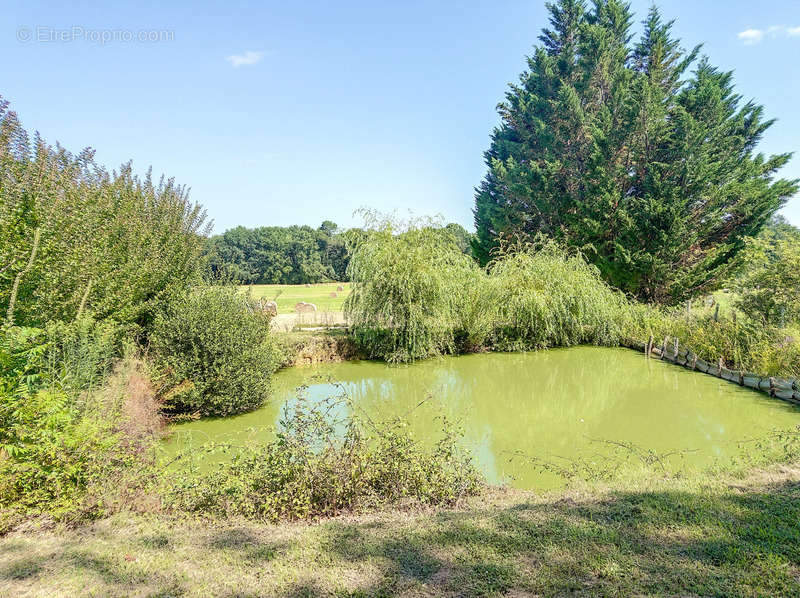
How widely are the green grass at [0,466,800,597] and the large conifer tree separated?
17295 millimetres

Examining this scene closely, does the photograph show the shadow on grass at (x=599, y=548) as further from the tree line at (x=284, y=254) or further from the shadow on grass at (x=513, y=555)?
the tree line at (x=284, y=254)

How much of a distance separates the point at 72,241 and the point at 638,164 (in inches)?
864

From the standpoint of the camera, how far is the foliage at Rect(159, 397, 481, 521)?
4246mm

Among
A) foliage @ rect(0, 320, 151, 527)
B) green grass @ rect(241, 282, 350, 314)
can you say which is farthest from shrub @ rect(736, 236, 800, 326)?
green grass @ rect(241, 282, 350, 314)

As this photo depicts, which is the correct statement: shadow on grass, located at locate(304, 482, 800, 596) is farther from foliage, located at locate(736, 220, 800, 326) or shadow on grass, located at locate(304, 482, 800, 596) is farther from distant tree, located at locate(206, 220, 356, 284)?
distant tree, located at locate(206, 220, 356, 284)

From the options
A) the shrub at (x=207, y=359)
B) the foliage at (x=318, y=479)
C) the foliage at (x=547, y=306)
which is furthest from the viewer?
the foliage at (x=547, y=306)

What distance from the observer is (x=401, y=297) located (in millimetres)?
13320

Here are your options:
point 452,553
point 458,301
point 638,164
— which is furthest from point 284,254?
point 452,553

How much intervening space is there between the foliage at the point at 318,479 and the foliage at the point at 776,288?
1104 centimetres

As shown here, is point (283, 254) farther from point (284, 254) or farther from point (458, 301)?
point (458, 301)

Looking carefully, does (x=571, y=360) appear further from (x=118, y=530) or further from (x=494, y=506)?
(x=118, y=530)

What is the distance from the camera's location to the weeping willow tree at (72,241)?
5.11m

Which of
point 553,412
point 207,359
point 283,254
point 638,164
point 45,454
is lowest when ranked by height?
point 553,412

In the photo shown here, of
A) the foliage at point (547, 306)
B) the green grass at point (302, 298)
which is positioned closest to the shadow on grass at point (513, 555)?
the foliage at point (547, 306)
